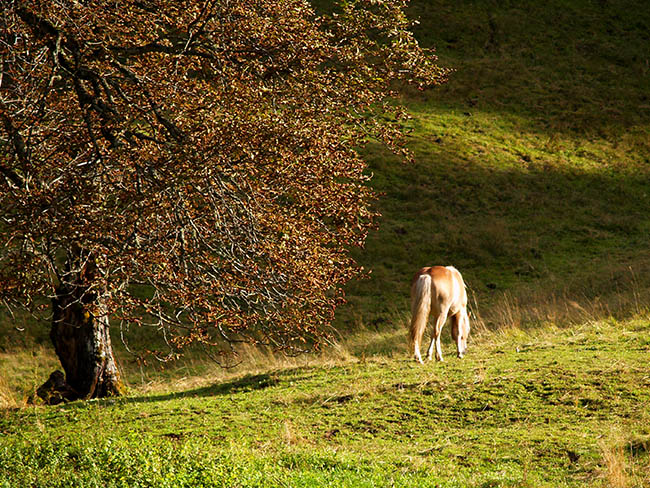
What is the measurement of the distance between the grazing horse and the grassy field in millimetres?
625

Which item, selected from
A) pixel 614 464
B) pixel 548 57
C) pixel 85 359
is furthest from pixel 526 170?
pixel 614 464

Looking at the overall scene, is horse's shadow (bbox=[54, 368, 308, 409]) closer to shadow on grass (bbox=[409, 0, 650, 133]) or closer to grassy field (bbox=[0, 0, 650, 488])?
grassy field (bbox=[0, 0, 650, 488])

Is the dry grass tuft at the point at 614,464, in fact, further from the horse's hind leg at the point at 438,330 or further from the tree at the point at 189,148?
the horse's hind leg at the point at 438,330

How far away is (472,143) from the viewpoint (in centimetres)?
3994

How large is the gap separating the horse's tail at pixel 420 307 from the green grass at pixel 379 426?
63cm

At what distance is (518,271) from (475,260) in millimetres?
1890

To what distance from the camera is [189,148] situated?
29.4 ft

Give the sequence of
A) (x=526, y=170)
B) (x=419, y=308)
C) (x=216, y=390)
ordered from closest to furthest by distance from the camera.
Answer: (x=419, y=308), (x=216, y=390), (x=526, y=170)

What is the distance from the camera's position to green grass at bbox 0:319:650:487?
858 cm

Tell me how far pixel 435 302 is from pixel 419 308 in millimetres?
388

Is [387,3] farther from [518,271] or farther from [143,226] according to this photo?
[518,271]

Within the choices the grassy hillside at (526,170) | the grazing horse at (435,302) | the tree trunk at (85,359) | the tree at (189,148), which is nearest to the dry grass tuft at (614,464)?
the tree at (189,148)

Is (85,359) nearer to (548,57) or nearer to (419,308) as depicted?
(419,308)

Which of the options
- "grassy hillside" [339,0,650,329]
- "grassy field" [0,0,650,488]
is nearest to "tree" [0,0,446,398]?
"grassy field" [0,0,650,488]
